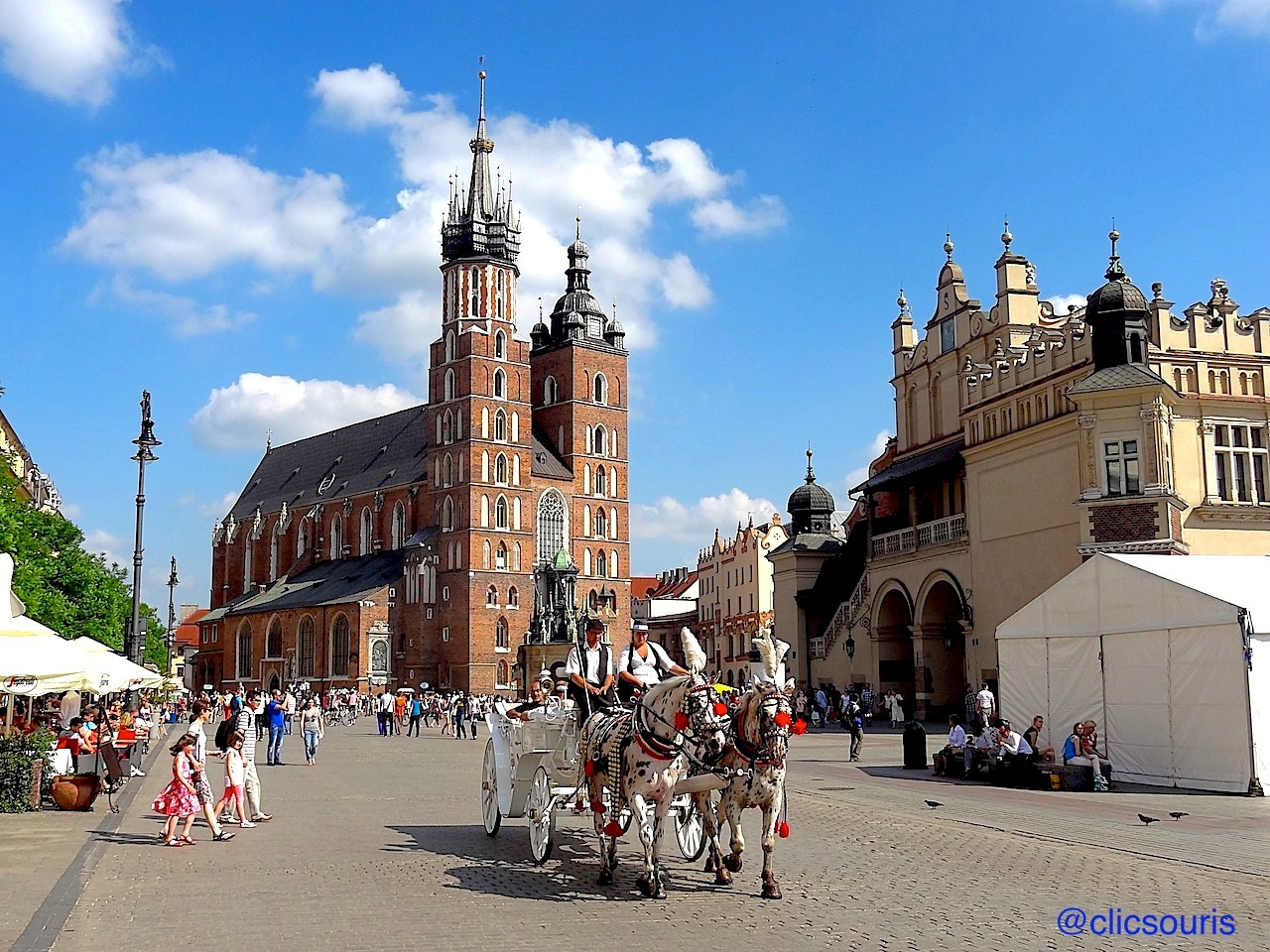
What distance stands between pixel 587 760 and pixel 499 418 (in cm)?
7238

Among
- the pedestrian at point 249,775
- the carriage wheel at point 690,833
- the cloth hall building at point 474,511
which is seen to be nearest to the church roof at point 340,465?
the cloth hall building at point 474,511

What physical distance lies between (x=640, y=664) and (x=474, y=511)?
69039 millimetres

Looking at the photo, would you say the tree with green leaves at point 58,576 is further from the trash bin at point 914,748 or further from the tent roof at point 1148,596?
the tent roof at point 1148,596

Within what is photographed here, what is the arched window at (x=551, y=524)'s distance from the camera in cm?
8488

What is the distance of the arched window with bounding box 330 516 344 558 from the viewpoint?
96.8 m

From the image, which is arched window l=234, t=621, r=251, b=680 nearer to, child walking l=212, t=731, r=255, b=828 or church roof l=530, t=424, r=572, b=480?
church roof l=530, t=424, r=572, b=480

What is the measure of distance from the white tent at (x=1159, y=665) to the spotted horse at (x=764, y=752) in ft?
37.3

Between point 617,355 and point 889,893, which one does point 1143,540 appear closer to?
point 889,893

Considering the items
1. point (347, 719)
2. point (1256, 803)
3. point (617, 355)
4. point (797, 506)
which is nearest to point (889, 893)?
point (1256, 803)

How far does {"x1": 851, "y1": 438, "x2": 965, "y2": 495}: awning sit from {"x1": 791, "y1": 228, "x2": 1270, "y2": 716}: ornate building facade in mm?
90

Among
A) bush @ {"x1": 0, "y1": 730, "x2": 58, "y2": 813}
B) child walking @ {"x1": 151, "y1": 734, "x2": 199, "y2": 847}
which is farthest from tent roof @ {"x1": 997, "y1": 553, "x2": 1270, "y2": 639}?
bush @ {"x1": 0, "y1": 730, "x2": 58, "y2": 813}

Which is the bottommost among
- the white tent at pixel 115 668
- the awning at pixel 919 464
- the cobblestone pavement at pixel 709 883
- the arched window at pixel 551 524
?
the cobblestone pavement at pixel 709 883

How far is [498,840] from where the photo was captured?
45.6ft

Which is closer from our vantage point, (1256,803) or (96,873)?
(96,873)
